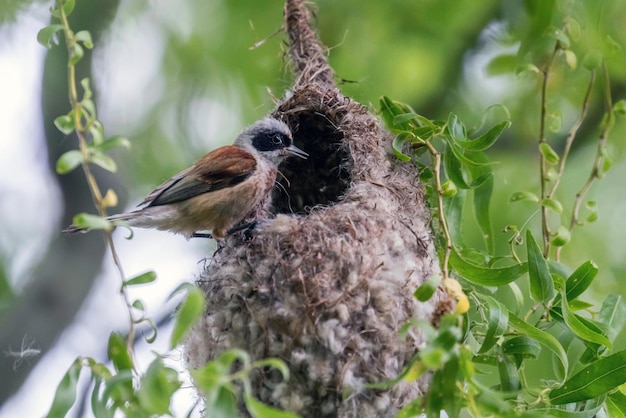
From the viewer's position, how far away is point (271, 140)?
10.9 feet

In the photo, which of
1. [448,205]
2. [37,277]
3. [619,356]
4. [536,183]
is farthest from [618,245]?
[37,277]

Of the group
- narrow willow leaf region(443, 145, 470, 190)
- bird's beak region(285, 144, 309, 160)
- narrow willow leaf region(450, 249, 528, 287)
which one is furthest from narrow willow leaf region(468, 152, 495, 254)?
bird's beak region(285, 144, 309, 160)

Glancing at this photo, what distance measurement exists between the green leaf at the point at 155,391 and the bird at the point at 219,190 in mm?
1350

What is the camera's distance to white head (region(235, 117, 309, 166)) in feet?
10.8

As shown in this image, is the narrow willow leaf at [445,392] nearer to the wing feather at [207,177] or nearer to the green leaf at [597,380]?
the green leaf at [597,380]

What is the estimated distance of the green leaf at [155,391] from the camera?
1.61 metres

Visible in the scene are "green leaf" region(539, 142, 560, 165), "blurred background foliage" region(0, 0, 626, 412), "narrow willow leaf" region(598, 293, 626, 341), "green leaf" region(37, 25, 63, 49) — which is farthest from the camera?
"blurred background foliage" region(0, 0, 626, 412)

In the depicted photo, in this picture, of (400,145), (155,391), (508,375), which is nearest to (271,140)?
(400,145)

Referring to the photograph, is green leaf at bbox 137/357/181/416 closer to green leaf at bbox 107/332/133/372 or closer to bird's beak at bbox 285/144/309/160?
green leaf at bbox 107/332/133/372

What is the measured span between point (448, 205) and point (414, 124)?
34 centimetres

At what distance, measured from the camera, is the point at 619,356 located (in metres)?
2.23

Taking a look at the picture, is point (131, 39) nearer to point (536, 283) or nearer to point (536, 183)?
point (536, 183)

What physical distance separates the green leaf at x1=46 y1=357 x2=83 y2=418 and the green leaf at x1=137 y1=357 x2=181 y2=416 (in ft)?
0.92

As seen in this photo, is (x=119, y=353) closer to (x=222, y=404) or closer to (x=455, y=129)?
(x=222, y=404)
